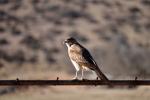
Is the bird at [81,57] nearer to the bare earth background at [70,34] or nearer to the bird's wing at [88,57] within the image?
the bird's wing at [88,57]

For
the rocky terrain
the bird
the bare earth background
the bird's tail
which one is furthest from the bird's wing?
the rocky terrain

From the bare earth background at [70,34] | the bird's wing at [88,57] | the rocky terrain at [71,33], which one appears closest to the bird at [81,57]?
the bird's wing at [88,57]

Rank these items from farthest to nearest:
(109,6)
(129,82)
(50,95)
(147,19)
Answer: (109,6), (147,19), (50,95), (129,82)

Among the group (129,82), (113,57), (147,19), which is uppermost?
(147,19)

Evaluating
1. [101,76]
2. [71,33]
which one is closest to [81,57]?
[101,76]

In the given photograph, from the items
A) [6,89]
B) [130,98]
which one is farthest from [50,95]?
[130,98]

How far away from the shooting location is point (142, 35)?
53344 millimetres

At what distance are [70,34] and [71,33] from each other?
0.52 m

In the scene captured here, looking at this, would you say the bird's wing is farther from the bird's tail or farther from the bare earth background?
the bare earth background

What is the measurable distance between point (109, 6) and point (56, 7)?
5.55m

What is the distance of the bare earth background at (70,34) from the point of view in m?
45.0

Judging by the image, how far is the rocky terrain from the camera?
46.1m

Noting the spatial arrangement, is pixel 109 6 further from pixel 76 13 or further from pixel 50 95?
pixel 50 95

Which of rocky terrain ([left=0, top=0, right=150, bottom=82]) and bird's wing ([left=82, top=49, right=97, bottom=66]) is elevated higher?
rocky terrain ([left=0, top=0, right=150, bottom=82])
